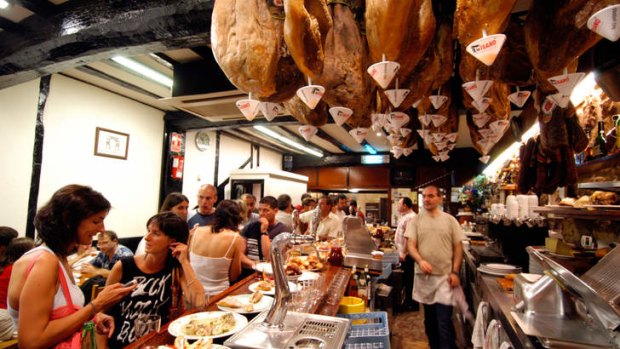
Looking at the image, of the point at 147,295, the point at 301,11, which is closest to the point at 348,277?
the point at 147,295

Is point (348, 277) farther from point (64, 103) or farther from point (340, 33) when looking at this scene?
point (64, 103)

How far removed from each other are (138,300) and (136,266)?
0.78ft

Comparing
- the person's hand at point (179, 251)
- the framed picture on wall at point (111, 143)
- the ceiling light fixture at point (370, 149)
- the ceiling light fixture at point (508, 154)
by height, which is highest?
the ceiling light fixture at point (370, 149)

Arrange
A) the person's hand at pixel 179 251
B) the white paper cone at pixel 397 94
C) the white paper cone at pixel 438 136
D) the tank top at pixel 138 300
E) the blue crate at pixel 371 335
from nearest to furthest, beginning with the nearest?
the white paper cone at pixel 397 94 < the blue crate at pixel 371 335 < the tank top at pixel 138 300 < the person's hand at pixel 179 251 < the white paper cone at pixel 438 136

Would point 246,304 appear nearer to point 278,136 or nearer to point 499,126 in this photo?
point 499,126

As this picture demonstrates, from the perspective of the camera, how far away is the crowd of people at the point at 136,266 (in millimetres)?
1611

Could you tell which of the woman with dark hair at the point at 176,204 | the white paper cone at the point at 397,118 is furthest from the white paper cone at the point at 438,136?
the woman with dark hair at the point at 176,204

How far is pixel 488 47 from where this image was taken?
0.95m

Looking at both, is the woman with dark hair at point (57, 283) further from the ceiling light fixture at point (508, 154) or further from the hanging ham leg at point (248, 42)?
the ceiling light fixture at point (508, 154)

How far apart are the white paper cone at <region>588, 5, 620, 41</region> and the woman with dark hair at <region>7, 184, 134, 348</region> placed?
2352 mm

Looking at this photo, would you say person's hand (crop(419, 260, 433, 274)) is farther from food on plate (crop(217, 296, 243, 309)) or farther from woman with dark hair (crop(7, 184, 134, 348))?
woman with dark hair (crop(7, 184, 134, 348))

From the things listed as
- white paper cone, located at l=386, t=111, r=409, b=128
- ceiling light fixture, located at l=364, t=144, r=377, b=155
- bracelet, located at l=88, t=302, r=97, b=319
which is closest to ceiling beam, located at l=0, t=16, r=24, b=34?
bracelet, located at l=88, t=302, r=97, b=319

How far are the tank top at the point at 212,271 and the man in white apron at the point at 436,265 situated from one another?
2200 millimetres

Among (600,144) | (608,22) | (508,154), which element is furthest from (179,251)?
(508,154)
